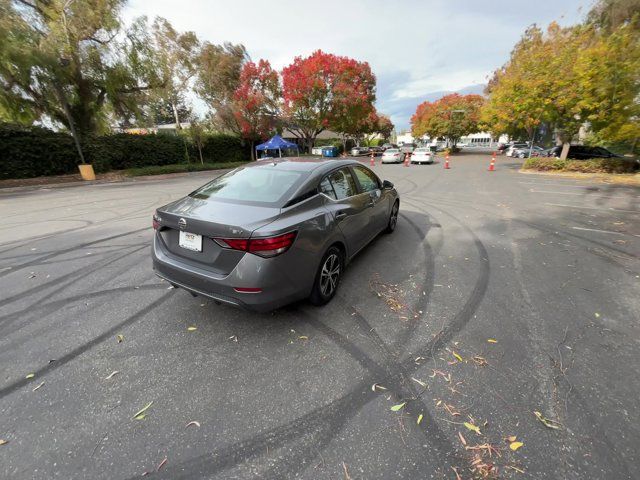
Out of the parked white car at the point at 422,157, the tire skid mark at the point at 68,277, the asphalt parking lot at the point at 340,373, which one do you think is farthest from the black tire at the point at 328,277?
the parked white car at the point at 422,157

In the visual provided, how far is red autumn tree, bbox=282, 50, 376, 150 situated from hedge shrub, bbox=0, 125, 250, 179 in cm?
917

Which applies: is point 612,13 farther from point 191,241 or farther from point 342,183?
point 191,241

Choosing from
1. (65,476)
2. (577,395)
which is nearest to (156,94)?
(65,476)

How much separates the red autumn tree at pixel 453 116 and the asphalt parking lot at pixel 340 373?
1621 inches

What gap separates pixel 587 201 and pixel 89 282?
40.1ft

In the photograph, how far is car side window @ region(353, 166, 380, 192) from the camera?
14.1 feet

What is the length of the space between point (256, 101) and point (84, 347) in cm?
2701

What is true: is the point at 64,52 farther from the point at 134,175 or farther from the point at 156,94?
the point at 134,175

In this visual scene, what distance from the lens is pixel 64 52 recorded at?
14141 millimetres

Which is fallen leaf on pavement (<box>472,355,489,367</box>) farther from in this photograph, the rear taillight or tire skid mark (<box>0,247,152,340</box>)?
tire skid mark (<box>0,247,152,340</box>)

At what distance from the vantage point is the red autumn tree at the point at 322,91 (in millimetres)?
27266

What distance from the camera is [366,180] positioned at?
14.7 feet

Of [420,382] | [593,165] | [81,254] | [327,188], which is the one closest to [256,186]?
[327,188]

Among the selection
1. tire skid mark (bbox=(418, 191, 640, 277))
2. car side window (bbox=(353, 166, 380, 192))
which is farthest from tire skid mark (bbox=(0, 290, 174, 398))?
tire skid mark (bbox=(418, 191, 640, 277))
